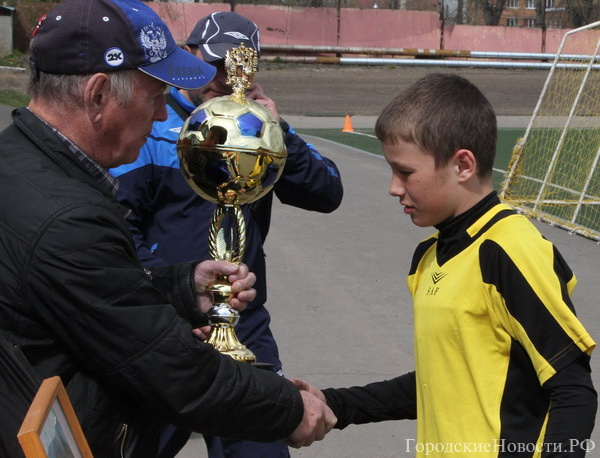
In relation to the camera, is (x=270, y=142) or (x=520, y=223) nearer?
(x=520, y=223)

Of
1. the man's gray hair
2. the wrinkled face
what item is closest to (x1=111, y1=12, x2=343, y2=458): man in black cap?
the wrinkled face

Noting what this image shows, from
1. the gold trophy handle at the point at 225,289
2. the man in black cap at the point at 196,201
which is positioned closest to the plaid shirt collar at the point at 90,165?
the gold trophy handle at the point at 225,289

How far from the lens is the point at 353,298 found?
7840mm

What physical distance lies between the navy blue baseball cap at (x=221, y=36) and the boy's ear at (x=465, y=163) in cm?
121

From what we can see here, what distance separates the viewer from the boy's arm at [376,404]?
2.95m

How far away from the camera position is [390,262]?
29.3 feet

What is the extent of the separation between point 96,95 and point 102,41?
131 millimetres

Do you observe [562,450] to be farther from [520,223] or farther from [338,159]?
[338,159]

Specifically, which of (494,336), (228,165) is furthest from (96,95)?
(494,336)

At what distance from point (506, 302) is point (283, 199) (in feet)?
5.81

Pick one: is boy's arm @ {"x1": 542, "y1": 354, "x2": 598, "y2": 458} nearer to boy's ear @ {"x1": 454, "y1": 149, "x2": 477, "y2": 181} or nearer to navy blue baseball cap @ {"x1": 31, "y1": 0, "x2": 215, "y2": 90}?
boy's ear @ {"x1": 454, "y1": 149, "x2": 477, "y2": 181}

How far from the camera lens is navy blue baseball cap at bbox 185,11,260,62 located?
3.64 meters

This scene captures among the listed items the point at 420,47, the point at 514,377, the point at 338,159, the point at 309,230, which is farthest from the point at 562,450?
the point at 420,47

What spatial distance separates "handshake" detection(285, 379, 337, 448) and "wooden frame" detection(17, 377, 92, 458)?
0.70 metres
